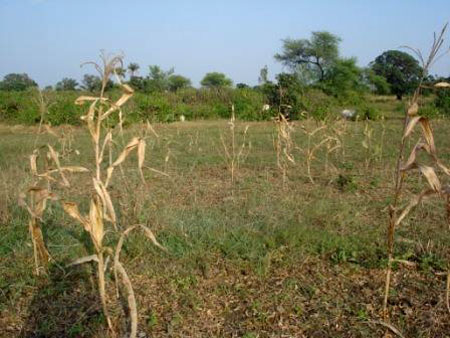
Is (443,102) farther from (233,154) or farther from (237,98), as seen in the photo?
(233,154)

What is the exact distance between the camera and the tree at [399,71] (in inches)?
1065

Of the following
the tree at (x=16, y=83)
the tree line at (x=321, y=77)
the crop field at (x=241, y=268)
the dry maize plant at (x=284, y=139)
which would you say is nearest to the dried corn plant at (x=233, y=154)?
the dry maize plant at (x=284, y=139)

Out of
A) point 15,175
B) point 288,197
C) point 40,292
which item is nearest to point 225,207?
point 288,197

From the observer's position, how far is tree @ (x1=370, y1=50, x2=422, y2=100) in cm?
2705

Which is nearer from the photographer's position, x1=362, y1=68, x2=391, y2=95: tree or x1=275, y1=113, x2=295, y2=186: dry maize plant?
x1=275, y1=113, x2=295, y2=186: dry maize plant

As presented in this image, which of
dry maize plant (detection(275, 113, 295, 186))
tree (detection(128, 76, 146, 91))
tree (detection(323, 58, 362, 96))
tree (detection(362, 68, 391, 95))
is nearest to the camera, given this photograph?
dry maize plant (detection(275, 113, 295, 186))

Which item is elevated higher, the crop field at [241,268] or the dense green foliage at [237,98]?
the dense green foliage at [237,98]

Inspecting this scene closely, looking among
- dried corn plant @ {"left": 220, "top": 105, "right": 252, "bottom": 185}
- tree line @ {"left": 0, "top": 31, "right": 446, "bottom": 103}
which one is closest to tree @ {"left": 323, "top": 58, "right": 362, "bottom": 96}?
tree line @ {"left": 0, "top": 31, "right": 446, "bottom": 103}

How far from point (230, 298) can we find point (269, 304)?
221 mm

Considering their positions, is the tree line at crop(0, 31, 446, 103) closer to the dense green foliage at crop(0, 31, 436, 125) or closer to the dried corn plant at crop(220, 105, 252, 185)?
the dense green foliage at crop(0, 31, 436, 125)

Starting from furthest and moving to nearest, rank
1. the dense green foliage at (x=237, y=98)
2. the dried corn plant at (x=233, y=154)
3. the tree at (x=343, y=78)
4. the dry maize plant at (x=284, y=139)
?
the tree at (x=343, y=78), the dense green foliage at (x=237, y=98), the dry maize plant at (x=284, y=139), the dried corn plant at (x=233, y=154)

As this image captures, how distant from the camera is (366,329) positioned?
2.16m

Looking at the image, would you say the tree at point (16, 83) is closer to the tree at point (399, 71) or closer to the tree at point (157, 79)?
the tree at point (157, 79)

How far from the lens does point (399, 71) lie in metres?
28.9
